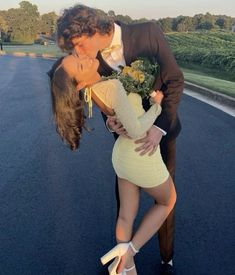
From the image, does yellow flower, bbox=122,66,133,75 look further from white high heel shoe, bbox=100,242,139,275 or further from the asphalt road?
the asphalt road

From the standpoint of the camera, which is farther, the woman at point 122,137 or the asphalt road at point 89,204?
the asphalt road at point 89,204

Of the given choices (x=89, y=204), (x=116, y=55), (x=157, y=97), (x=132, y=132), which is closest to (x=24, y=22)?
(x=89, y=204)

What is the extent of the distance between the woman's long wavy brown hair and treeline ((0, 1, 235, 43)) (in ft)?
256

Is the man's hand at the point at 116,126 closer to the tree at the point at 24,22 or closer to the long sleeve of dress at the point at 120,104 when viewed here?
the long sleeve of dress at the point at 120,104

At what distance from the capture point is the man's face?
8.30ft

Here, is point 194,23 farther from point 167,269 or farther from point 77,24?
point 77,24

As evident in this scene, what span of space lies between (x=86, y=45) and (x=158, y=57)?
55 centimetres

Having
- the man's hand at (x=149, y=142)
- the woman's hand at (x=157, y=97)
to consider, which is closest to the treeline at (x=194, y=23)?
the woman's hand at (x=157, y=97)

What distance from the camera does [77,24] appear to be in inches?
97.8

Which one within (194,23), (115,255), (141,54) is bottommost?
(194,23)

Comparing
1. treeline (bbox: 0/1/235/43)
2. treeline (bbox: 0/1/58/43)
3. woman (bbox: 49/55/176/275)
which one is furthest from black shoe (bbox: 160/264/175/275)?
treeline (bbox: 0/1/58/43)

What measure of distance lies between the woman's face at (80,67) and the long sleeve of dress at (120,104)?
0.26 ft

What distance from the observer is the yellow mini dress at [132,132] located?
2529 millimetres

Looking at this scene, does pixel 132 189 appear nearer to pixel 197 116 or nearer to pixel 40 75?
pixel 197 116
